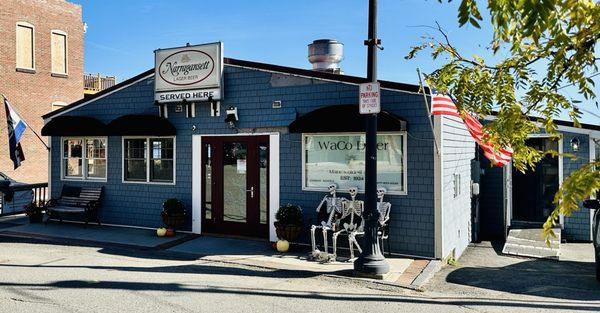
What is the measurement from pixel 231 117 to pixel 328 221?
3425 millimetres

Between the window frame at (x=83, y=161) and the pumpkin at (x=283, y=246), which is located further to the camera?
the window frame at (x=83, y=161)

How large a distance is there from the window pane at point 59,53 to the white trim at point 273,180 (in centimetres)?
1983

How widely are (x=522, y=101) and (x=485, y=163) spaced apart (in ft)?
30.5

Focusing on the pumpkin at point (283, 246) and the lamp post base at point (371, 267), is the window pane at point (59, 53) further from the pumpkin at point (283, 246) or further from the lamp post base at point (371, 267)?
the lamp post base at point (371, 267)

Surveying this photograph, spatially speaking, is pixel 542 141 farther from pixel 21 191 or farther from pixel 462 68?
pixel 21 191

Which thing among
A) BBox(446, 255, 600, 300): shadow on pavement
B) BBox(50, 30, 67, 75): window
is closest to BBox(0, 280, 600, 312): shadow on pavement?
BBox(446, 255, 600, 300): shadow on pavement

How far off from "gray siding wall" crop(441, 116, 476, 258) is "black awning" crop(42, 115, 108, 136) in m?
8.37

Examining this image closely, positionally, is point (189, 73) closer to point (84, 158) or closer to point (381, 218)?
point (84, 158)

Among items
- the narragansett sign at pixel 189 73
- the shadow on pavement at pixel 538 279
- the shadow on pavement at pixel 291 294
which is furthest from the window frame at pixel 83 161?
the shadow on pavement at pixel 538 279

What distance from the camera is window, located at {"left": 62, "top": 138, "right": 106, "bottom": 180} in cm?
1346

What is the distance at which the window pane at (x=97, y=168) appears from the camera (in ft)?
44.0

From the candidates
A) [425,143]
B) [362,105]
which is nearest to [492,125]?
[362,105]

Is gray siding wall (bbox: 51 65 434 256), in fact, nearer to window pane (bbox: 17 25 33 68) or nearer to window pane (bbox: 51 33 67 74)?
window pane (bbox: 17 25 33 68)

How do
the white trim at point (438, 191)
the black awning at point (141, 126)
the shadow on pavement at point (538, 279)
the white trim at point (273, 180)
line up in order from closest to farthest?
1. the shadow on pavement at point (538, 279)
2. the white trim at point (438, 191)
3. the white trim at point (273, 180)
4. the black awning at point (141, 126)
